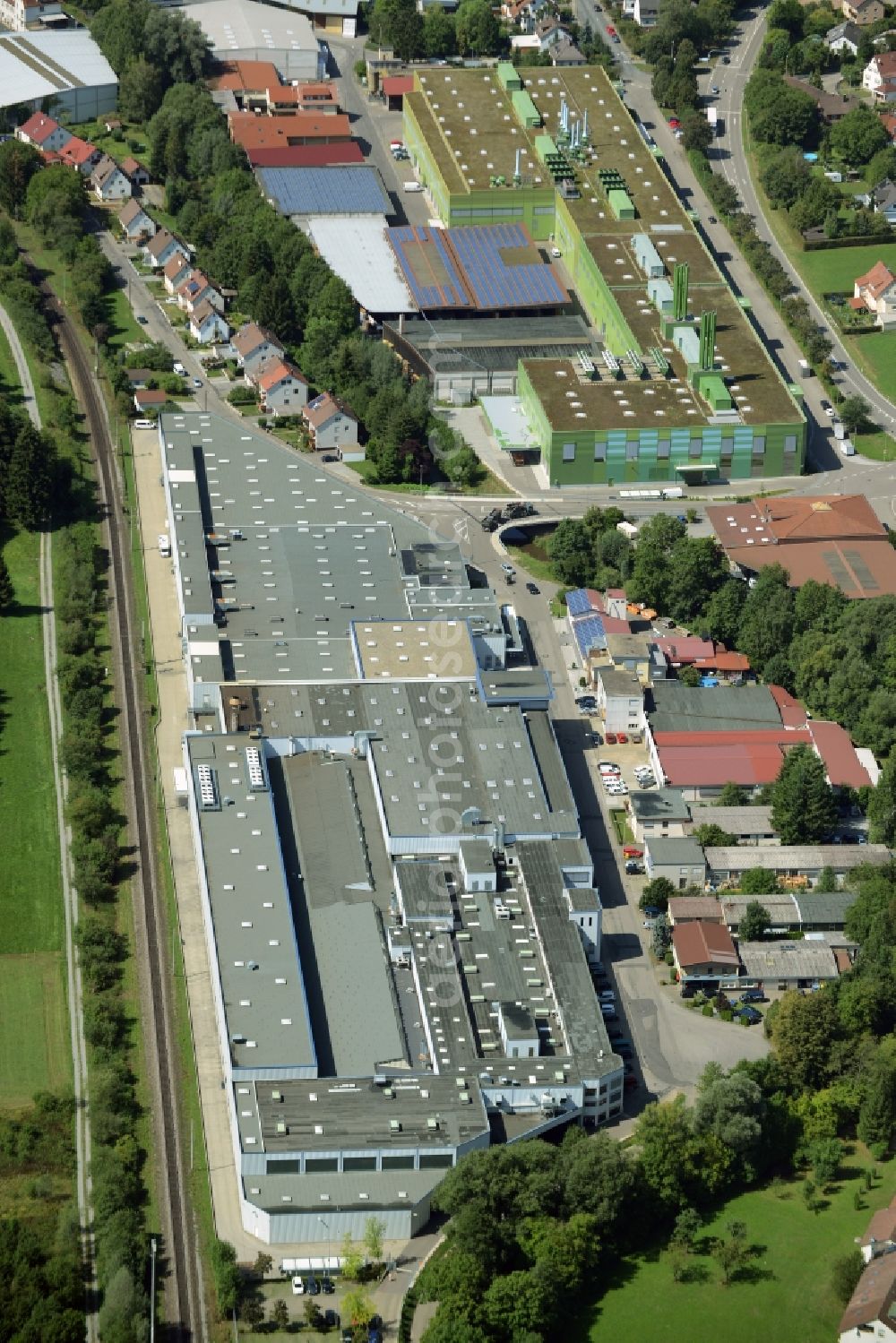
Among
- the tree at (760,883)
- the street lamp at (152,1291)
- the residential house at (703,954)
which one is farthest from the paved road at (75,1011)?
the tree at (760,883)

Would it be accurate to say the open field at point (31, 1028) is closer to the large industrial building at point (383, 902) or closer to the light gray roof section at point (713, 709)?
the large industrial building at point (383, 902)

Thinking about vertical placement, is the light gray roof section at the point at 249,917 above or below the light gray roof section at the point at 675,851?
above

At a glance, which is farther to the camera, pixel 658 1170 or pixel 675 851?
pixel 675 851

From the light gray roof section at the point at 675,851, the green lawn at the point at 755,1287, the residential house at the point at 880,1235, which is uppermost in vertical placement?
the residential house at the point at 880,1235

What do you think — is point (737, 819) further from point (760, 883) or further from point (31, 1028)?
point (31, 1028)

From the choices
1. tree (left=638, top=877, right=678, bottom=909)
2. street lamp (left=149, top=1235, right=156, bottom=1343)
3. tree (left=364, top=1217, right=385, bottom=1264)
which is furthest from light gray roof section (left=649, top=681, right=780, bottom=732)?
street lamp (left=149, top=1235, right=156, bottom=1343)

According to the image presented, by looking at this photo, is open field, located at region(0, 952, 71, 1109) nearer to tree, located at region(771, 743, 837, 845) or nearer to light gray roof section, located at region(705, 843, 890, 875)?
light gray roof section, located at region(705, 843, 890, 875)

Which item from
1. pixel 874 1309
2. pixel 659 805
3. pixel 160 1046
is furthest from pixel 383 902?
pixel 874 1309
